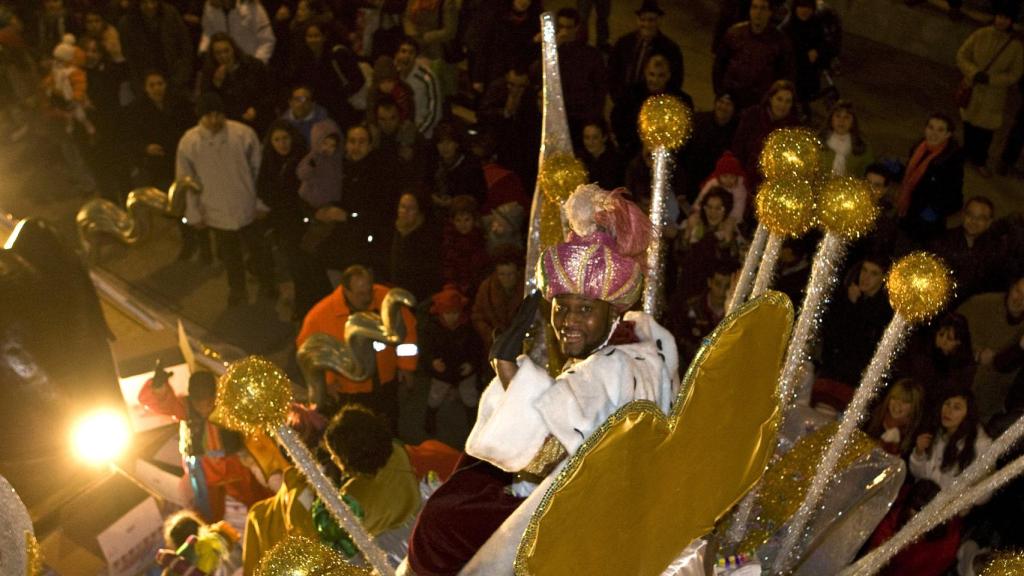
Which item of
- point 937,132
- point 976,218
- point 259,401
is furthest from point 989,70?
point 259,401

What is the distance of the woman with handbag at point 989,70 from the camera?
8.73 meters

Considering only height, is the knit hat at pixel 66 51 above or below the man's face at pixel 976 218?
Answer: above

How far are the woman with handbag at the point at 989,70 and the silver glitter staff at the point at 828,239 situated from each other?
683 centimetres

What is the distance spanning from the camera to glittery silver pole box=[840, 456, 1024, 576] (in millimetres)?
2352

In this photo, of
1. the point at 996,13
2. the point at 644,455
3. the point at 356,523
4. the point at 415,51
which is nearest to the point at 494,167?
the point at 415,51

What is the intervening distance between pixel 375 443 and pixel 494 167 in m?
3.59

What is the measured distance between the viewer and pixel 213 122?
7.21 m

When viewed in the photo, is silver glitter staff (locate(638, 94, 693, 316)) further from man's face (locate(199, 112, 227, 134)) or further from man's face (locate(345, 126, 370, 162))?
man's face (locate(199, 112, 227, 134))

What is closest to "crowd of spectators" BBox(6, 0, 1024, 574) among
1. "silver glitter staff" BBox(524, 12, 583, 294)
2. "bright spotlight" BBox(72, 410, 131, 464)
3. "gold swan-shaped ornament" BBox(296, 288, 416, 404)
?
"gold swan-shaped ornament" BBox(296, 288, 416, 404)

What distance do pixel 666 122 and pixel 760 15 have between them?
5.56m

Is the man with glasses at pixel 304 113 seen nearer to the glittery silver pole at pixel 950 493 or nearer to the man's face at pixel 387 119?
the man's face at pixel 387 119

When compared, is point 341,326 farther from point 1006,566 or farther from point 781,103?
point 1006,566

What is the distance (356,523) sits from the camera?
2.67 metres

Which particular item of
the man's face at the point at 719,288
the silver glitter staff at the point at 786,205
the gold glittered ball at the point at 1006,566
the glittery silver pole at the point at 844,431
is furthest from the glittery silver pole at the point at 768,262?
the man's face at the point at 719,288
